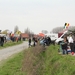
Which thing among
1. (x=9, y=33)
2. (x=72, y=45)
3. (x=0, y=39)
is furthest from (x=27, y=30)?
(x=72, y=45)

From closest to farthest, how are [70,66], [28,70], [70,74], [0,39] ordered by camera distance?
[70,74] < [70,66] < [28,70] < [0,39]

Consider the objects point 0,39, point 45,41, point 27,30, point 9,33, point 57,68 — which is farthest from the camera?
point 27,30

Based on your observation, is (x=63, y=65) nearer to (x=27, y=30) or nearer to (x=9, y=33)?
(x=9, y=33)

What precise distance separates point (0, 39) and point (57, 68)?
3079 centimetres

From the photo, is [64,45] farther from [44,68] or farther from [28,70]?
[28,70]

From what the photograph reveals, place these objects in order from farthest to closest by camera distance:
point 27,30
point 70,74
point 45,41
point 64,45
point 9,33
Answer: point 27,30
point 9,33
point 45,41
point 64,45
point 70,74

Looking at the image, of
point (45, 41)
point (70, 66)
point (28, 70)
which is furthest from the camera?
point (45, 41)

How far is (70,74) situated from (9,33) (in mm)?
79660

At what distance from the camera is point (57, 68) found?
1337 cm

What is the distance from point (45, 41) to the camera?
39594 millimetres

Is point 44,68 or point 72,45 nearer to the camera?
point 44,68

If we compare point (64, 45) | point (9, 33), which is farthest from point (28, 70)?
point (9, 33)

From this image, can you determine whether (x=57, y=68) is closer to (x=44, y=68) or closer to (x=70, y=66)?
(x=70, y=66)

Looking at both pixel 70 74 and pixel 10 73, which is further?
pixel 10 73
